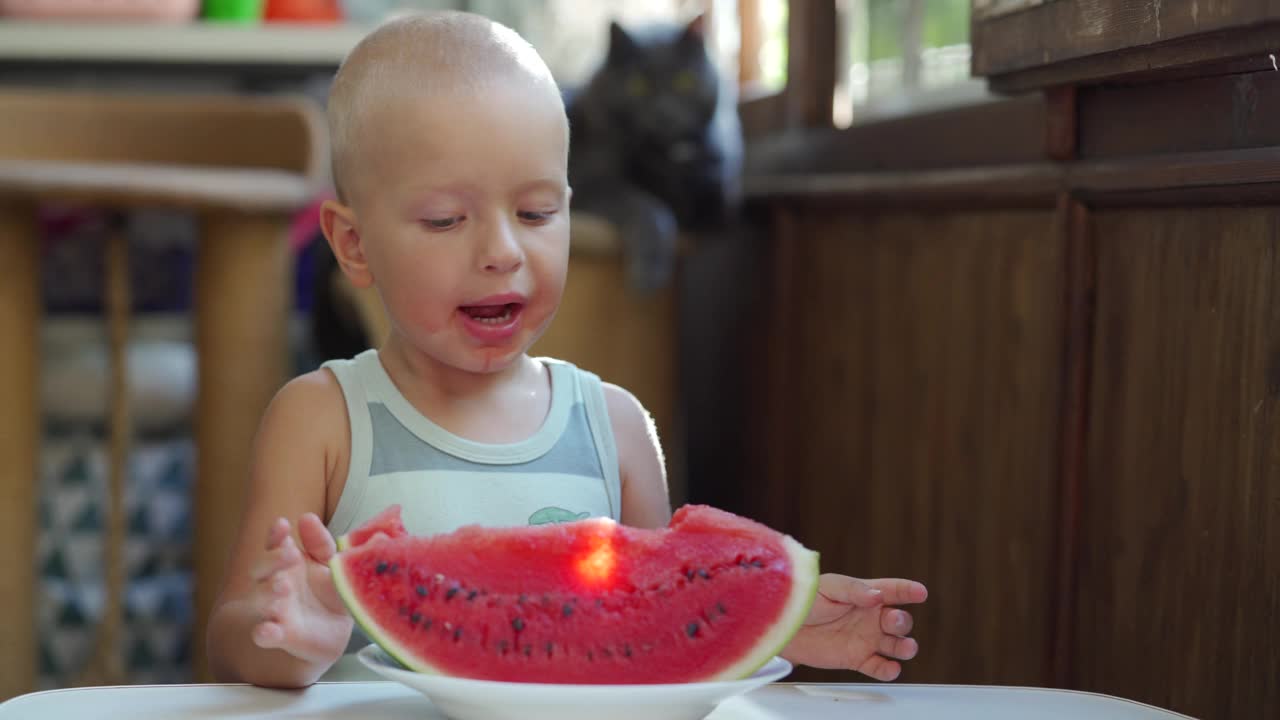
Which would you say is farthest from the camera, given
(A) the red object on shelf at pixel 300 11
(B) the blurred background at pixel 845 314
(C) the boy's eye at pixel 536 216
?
(A) the red object on shelf at pixel 300 11

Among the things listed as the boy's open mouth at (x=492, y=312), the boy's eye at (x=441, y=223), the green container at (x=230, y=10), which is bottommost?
the boy's open mouth at (x=492, y=312)

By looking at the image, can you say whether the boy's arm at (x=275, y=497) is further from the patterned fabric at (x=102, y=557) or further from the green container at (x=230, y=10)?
the green container at (x=230, y=10)

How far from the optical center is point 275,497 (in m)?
1.11

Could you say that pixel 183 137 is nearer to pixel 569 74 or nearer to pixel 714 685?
pixel 569 74

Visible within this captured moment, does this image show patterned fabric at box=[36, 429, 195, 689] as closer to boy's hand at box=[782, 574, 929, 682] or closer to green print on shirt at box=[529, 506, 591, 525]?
green print on shirt at box=[529, 506, 591, 525]

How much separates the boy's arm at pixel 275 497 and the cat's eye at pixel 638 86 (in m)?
1.77

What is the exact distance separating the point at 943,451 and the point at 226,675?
1.08 metres

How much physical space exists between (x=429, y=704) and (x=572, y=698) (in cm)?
17

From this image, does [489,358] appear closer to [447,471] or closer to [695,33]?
[447,471]

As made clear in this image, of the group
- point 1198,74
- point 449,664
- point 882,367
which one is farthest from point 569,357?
point 449,664

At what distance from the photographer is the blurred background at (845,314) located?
1.21 m

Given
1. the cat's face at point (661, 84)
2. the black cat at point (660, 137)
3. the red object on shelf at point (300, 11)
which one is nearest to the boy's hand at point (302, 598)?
the black cat at point (660, 137)

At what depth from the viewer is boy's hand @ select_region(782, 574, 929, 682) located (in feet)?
2.93

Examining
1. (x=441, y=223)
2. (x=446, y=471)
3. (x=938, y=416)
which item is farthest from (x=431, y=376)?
(x=938, y=416)
